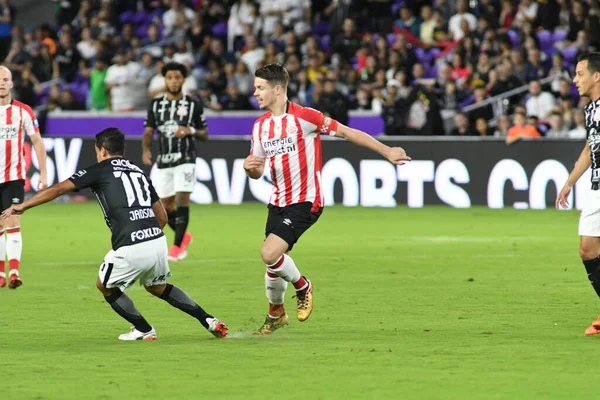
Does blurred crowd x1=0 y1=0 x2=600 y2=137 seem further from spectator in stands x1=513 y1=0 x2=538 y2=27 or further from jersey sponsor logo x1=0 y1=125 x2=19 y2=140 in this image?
jersey sponsor logo x1=0 y1=125 x2=19 y2=140

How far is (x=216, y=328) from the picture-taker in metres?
8.14

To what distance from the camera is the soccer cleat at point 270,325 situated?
8508 millimetres

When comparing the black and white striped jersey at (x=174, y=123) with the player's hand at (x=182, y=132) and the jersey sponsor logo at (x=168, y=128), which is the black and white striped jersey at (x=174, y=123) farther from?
the player's hand at (x=182, y=132)

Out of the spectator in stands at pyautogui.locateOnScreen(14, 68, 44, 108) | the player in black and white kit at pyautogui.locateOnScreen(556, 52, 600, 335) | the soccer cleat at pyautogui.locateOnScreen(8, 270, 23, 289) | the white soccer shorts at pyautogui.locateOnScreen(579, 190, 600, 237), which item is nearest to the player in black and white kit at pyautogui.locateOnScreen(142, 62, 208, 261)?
the soccer cleat at pyautogui.locateOnScreen(8, 270, 23, 289)

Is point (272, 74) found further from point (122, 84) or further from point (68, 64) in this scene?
point (68, 64)

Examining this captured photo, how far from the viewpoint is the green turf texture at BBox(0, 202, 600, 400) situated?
6492 millimetres

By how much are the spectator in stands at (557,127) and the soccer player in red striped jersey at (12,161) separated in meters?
11.8

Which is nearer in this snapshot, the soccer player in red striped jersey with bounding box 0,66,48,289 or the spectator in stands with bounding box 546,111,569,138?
the soccer player in red striped jersey with bounding box 0,66,48,289

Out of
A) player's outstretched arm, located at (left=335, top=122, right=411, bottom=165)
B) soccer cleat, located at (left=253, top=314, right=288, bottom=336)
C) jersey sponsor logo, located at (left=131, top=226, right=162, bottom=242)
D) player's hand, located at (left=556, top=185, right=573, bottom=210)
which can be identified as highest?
player's outstretched arm, located at (left=335, top=122, right=411, bottom=165)

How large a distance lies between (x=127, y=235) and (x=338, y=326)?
1.75m

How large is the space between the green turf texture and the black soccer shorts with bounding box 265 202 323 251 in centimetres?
69

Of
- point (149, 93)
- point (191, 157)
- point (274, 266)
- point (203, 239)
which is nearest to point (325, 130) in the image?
point (274, 266)

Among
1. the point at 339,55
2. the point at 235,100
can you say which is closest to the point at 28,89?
the point at 235,100

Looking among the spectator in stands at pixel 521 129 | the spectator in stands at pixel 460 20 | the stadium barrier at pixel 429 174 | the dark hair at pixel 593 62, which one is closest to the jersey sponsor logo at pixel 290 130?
the dark hair at pixel 593 62
